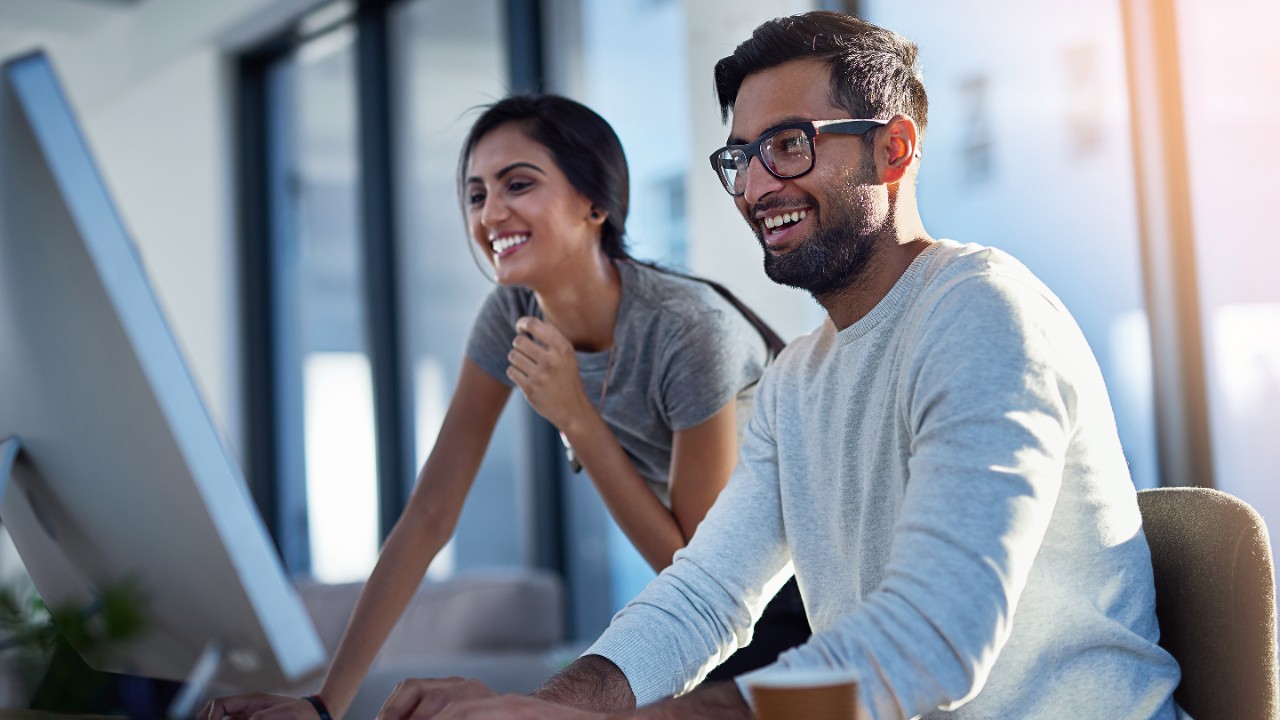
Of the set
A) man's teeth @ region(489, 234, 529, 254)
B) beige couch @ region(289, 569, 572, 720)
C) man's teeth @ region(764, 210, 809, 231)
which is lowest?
beige couch @ region(289, 569, 572, 720)

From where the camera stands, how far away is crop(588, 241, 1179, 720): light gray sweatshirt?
2.86 feet

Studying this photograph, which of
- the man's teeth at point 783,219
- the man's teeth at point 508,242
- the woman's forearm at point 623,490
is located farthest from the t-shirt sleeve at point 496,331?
the man's teeth at point 783,219

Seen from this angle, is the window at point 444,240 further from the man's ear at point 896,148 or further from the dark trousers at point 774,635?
the man's ear at point 896,148

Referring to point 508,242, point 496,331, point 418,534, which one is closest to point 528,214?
point 508,242

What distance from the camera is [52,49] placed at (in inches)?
219

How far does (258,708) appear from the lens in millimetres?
1079

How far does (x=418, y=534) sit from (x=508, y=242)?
1.58 feet

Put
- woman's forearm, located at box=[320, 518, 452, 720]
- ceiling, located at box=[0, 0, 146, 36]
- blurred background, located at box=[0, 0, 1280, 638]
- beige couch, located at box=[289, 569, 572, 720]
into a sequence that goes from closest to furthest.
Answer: woman's forearm, located at box=[320, 518, 452, 720] < blurred background, located at box=[0, 0, 1280, 638] < beige couch, located at box=[289, 569, 572, 720] < ceiling, located at box=[0, 0, 146, 36]

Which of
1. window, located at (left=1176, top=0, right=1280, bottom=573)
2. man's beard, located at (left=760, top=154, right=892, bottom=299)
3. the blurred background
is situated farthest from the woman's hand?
window, located at (left=1176, top=0, right=1280, bottom=573)

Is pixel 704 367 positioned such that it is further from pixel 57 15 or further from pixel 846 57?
pixel 57 15

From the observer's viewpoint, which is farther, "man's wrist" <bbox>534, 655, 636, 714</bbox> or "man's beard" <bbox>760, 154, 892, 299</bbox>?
"man's beard" <bbox>760, 154, 892, 299</bbox>

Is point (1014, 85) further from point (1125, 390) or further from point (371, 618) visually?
point (371, 618)

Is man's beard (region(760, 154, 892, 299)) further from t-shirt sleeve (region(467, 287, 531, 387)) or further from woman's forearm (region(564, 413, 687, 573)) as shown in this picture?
t-shirt sleeve (region(467, 287, 531, 387))

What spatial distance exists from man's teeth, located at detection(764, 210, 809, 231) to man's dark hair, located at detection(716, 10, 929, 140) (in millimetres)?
120
